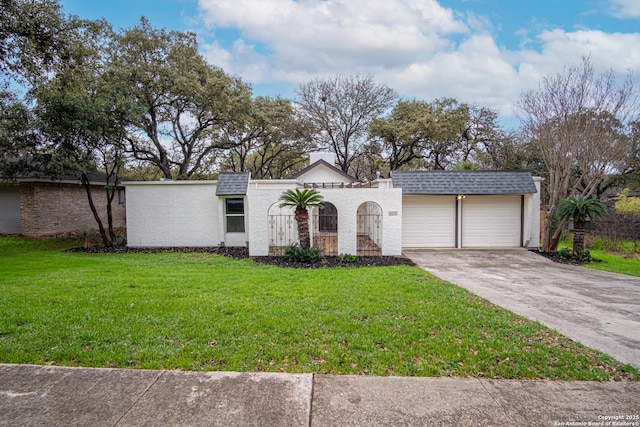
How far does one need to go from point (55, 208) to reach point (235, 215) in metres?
10.00

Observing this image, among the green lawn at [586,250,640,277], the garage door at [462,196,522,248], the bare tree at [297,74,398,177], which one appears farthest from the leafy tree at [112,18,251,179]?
the green lawn at [586,250,640,277]

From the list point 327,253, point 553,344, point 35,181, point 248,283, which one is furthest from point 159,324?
point 35,181

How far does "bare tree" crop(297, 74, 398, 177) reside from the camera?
24641mm

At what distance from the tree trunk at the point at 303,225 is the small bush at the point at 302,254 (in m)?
0.31

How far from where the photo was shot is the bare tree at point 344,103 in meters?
24.6

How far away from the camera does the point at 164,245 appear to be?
13828mm

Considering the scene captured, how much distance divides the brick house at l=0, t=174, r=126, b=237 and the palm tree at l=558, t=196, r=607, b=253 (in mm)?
20353

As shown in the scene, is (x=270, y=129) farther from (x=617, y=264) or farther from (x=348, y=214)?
(x=617, y=264)

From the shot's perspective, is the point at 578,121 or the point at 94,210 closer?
the point at 578,121

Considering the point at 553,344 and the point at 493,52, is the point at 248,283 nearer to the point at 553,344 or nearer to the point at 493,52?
the point at 553,344

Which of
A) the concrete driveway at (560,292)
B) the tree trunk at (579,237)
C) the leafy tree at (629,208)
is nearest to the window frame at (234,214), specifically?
the concrete driveway at (560,292)

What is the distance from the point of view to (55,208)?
1628 centimetres

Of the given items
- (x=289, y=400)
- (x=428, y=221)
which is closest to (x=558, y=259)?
(x=428, y=221)

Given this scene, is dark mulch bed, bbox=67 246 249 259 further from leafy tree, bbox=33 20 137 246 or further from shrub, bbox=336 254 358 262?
shrub, bbox=336 254 358 262
